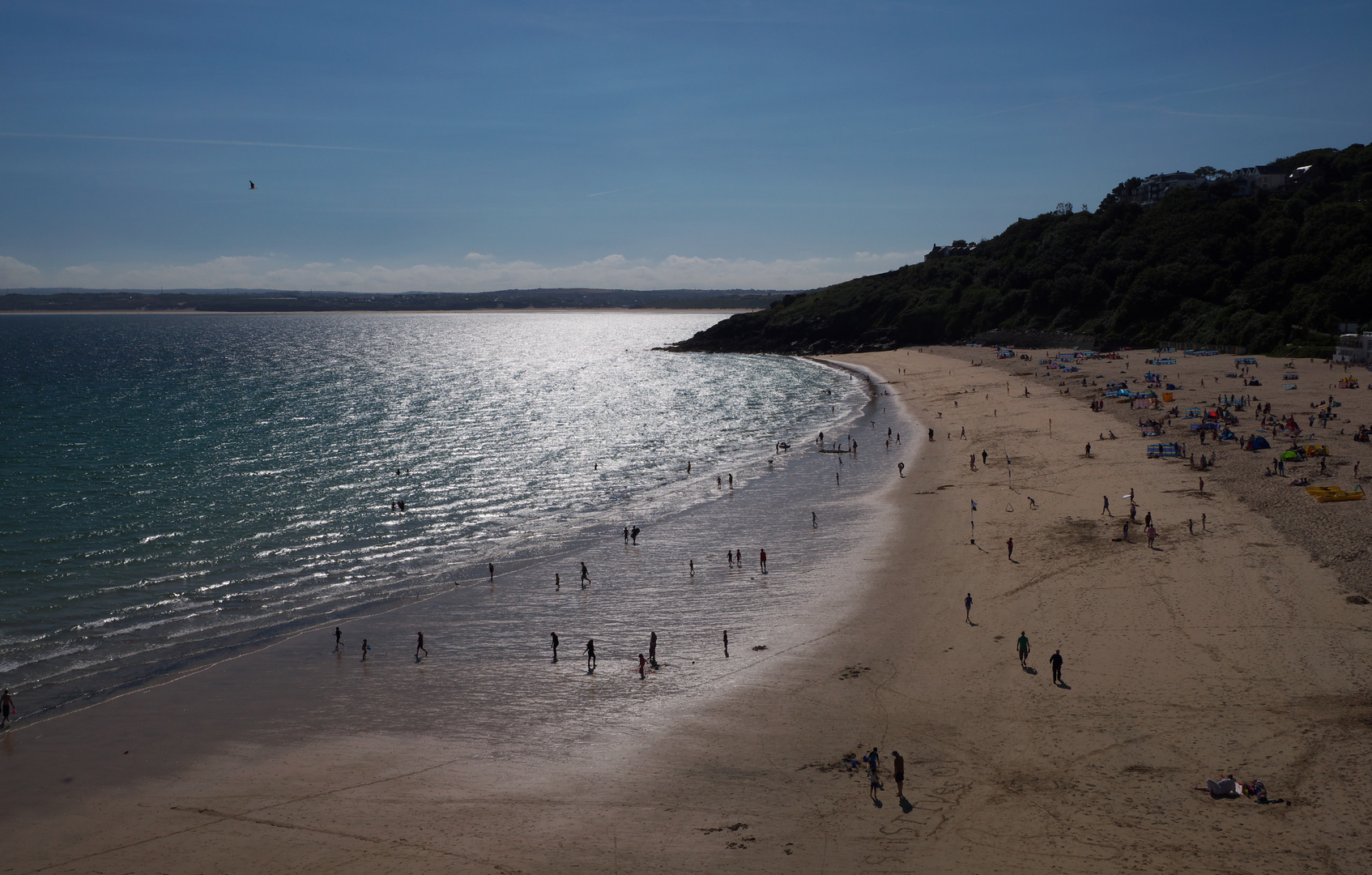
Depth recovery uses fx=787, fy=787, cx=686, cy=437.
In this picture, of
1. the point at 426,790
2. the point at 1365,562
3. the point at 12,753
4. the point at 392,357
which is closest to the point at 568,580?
the point at 426,790

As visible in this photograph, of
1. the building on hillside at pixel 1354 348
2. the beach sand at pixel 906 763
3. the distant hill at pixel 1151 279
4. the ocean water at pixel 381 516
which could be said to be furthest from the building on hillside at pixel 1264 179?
the beach sand at pixel 906 763

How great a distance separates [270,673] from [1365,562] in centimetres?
3277

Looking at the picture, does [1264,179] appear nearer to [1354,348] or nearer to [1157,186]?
[1157,186]

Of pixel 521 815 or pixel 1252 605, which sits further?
pixel 1252 605

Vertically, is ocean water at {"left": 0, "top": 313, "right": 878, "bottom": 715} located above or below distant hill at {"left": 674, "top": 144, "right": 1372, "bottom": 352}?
below

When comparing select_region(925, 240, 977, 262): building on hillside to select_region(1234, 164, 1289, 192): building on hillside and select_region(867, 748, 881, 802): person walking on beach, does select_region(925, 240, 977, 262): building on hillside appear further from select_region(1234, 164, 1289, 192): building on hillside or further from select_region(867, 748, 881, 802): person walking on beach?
select_region(867, 748, 881, 802): person walking on beach

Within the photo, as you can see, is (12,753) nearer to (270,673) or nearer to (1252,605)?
(270,673)

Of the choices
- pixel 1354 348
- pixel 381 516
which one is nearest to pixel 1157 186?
pixel 1354 348

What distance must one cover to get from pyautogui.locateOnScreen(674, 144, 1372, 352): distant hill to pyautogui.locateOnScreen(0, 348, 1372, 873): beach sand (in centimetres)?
7260

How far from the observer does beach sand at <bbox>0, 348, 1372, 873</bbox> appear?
45.0 feet

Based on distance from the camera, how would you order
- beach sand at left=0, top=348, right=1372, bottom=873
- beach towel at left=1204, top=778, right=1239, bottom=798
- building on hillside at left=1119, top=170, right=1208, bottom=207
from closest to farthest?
beach sand at left=0, top=348, right=1372, bottom=873 → beach towel at left=1204, top=778, right=1239, bottom=798 → building on hillside at left=1119, top=170, right=1208, bottom=207

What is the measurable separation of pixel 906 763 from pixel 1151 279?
347 feet

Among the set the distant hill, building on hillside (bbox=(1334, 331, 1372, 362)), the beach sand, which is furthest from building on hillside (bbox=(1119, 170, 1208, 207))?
the beach sand

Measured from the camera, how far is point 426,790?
1638 cm
